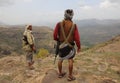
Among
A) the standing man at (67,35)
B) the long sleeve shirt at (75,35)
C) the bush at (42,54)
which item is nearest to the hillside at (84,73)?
the standing man at (67,35)

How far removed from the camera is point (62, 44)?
12633 mm

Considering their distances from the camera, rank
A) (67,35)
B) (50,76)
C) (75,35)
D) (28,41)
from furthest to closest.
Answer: (28,41), (50,76), (67,35), (75,35)

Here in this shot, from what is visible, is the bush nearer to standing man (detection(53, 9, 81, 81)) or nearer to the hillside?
the hillside

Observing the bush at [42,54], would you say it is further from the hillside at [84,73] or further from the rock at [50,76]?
the rock at [50,76]

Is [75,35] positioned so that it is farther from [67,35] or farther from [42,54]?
[42,54]

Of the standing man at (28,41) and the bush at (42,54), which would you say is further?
the bush at (42,54)

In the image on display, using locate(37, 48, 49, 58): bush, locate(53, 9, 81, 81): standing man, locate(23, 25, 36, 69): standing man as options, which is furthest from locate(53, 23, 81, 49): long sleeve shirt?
locate(37, 48, 49, 58): bush

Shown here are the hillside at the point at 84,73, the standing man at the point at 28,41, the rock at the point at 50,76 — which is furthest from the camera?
the standing man at the point at 28,41

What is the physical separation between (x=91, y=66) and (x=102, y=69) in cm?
82

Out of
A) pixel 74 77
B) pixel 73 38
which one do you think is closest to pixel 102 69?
pixel 74 77

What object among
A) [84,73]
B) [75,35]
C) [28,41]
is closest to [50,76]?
[84,73]

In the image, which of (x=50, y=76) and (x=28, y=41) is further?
(x=28, y=41)

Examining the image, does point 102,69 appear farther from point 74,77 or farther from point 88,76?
point 74,77

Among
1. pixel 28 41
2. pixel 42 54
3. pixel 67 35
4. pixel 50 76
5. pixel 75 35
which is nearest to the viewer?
pixel 75 35
